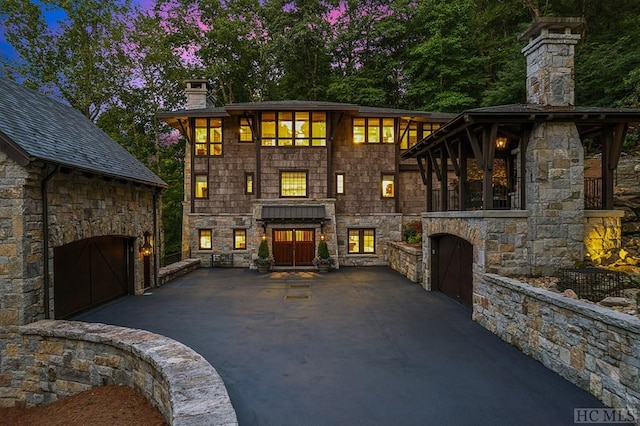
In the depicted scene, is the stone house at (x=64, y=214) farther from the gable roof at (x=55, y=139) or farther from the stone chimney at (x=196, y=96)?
the stone chimney at (x=196, y=96)

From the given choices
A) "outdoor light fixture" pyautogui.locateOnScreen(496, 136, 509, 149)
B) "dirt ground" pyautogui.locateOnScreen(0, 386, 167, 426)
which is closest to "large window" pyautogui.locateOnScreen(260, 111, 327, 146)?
"outdoor light fixture" pyautogui.locateOnScreen(496, 136, 509, 149)

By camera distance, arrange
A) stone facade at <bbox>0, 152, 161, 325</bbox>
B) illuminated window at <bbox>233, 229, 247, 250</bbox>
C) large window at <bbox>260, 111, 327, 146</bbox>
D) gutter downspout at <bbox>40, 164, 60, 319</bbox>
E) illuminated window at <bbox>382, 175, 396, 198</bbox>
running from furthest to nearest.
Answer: illuminated window at <bbox>382, 175, 396, 198</bbox>, illuminated window at <bbox>233, 229, 247, 250</bbox>, large window at <bbox>260, 111, 327, 146</bbox>, gutter downspout at <bbox>40, 164, 60, 319</bbox>, stone facade at <bbox>0, 152, 161, 325</bbox>

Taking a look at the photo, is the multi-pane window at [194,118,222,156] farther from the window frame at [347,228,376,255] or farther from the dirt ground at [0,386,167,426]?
the dirt ground at [0,386,167,426]

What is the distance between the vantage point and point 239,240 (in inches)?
729

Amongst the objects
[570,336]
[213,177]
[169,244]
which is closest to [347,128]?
[213,177]

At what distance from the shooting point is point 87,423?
542cm

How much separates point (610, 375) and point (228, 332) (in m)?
7.30

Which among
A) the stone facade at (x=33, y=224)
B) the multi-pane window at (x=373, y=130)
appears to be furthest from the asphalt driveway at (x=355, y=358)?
the multi-pane window at (x=373, y=130)

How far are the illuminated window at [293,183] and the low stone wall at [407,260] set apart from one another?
18.7ft

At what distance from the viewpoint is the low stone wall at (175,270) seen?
45.3 ft

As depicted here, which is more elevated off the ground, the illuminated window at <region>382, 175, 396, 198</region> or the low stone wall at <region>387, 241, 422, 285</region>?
the illuminated window at <region>382, 175, 396, 198</region>

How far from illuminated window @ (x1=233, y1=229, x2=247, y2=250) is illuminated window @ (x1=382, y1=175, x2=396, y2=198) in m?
8.24

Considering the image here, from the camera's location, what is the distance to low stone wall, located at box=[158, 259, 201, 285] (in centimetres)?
1381

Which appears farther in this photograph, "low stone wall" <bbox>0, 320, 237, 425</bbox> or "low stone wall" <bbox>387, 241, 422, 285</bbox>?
"low stone wall" <bbox>387, 241, 422, 285</bbox>
